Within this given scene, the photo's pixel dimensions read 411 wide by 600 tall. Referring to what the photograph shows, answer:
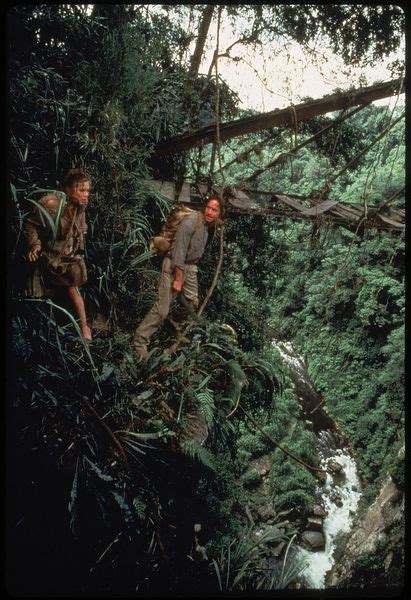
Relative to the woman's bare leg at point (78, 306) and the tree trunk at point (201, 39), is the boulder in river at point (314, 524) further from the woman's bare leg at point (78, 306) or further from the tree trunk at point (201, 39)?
the tree trunk at point (201, 39)

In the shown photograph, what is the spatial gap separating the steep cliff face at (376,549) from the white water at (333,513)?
1.09 feet

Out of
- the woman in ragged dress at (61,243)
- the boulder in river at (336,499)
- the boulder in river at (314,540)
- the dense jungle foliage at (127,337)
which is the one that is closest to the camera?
the dense jungle foliage at (127,337)

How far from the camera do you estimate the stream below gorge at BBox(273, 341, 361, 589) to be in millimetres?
10578

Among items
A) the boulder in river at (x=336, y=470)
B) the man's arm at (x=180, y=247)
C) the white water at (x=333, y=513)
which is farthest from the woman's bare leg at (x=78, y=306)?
the boulder in river at (x=336, y=470)

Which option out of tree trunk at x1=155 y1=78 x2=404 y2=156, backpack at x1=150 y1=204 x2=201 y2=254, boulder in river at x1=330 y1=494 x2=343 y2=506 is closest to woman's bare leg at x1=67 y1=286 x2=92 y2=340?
backpack at x1=150 y1=204 x2=201 y2=254

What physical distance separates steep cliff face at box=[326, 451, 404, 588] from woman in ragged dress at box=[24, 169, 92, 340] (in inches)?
350

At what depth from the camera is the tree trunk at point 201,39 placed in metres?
6.86

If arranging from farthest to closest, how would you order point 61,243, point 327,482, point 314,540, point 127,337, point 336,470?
point 336,470 → point 327,482 → point 314,540 → point 127,337 → point 61,243

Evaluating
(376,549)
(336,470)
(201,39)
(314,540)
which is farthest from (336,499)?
(201,39)

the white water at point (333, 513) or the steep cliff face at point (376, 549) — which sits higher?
the steep cliff face at point (376, 549)

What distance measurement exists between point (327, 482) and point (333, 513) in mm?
1046

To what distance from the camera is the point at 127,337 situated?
12.7ft

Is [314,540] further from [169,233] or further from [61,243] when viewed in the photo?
[61,243]

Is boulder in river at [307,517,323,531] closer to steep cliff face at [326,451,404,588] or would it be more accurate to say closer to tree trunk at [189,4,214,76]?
steep cliff face at [326,451,404,588]
